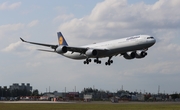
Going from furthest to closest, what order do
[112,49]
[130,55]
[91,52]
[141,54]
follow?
[130,55] → [91,52] → [141,54] → [112,49]

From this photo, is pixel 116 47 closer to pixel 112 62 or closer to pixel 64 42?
pixel 112 62

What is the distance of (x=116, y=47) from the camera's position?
259ft

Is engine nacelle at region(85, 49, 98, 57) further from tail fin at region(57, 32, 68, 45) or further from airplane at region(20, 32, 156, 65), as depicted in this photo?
tail fin at region(57, 32, 68, 45)

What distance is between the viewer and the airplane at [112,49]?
7619cm

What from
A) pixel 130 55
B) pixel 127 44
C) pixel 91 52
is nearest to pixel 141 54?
pixel 130 55

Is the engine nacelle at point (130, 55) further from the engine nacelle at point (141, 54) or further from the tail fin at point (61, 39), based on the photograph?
the tail fin at point (61, 39)

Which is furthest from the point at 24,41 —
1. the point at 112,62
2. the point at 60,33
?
the point at 60,33

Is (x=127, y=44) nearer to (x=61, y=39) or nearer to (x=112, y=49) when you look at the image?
(x=112, y=49)

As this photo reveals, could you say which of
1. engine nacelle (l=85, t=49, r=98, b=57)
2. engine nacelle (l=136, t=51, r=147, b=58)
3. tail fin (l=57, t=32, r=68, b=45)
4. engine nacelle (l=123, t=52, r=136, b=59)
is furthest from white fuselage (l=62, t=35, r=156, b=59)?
tail fin (l=57, t=32, r=68, b=45)

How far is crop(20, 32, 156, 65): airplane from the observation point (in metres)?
76.2

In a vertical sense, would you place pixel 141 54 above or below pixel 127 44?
below

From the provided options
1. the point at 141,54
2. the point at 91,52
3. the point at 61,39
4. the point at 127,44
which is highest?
the point at 61,39

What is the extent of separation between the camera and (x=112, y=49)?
79938 millimetres

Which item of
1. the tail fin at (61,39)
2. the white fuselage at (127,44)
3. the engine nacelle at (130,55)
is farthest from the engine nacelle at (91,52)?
the tail fin at (61,39)
